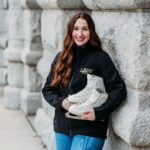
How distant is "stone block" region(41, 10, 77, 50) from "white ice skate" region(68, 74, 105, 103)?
1.23 metres

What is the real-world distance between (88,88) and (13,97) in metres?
3.75

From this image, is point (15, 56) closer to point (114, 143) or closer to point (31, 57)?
point (31, 57)

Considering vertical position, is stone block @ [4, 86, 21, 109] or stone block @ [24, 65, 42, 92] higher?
stone block @ [24, 65, 42, 92]

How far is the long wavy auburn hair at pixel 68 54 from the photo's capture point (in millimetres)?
2834

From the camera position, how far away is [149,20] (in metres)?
2.48

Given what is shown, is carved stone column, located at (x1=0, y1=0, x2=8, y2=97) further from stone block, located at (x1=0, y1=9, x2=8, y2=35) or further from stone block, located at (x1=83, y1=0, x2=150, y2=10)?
stone block, located at (x1=83, y1=0, x2=150, y2=10)

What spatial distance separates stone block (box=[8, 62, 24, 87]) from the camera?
21.1 feet

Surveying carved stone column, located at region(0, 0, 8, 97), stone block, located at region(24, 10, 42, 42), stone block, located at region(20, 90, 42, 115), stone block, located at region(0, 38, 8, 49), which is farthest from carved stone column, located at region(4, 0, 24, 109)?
stone block, located at region(0, 38, 8, 49)

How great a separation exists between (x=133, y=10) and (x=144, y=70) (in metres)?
0.36

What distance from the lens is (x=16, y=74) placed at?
254 inches

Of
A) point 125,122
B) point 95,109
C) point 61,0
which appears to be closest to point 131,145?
point 125,122

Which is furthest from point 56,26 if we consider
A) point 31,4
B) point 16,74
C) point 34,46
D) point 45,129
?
point 16,74

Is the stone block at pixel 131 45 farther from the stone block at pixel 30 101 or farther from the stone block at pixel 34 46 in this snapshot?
the stone block at pixel 30 101

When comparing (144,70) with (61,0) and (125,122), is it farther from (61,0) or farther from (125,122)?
(61,0)
